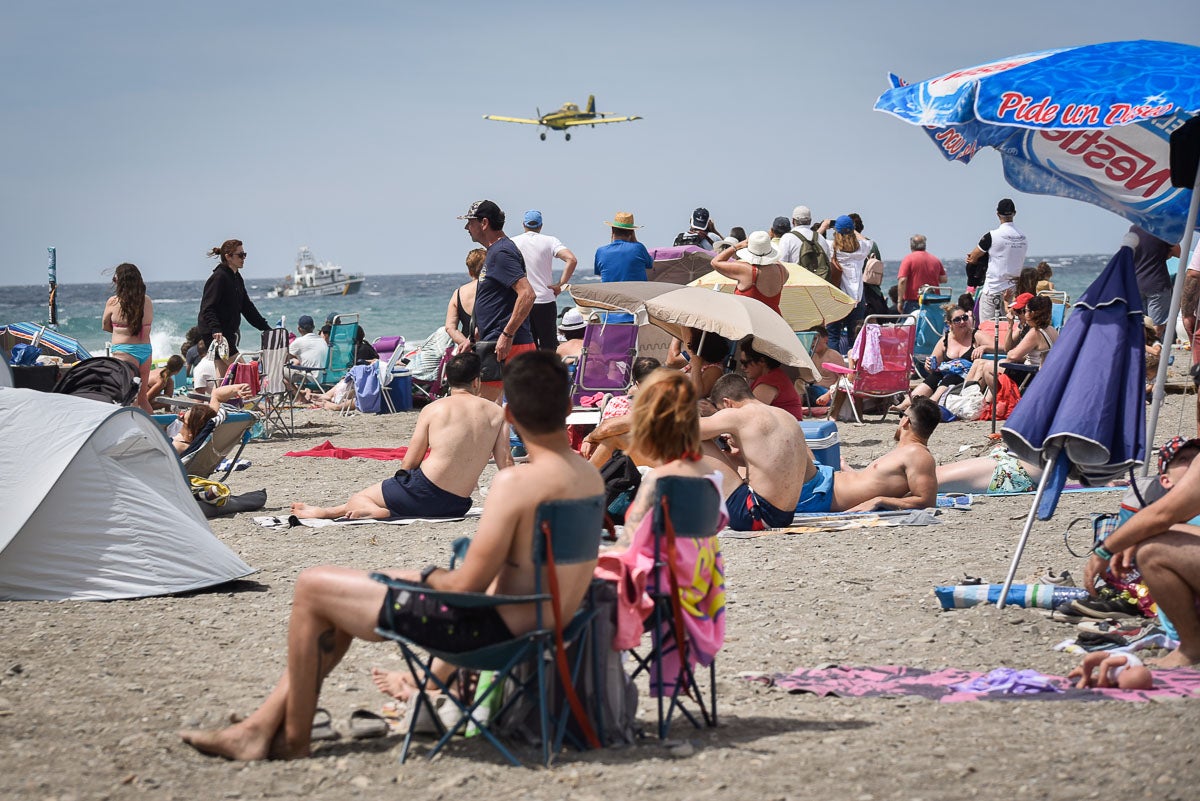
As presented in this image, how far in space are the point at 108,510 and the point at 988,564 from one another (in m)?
3.90

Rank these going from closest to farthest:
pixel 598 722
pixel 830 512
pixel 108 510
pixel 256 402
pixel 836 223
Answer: pixel 598 722, pixel 108 510, pixel 830 512, pixel 256 402, pixel 836 223

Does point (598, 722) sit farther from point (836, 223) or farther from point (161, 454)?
point (836, 223)

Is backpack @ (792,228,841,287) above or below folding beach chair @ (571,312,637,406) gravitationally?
above

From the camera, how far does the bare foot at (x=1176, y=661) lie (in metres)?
4.18

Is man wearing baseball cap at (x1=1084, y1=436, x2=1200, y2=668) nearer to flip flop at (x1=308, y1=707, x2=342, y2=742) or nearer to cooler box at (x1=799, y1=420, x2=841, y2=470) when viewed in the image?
flip flop at (x1=308, y1=707, x2=342, y2=742)

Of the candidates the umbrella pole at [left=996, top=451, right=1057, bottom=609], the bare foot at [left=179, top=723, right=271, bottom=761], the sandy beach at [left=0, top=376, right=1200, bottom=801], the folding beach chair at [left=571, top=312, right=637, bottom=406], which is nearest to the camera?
the sandy beach at [left=0, top=376, right=1200, bottom=801]

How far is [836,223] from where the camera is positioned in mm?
14195

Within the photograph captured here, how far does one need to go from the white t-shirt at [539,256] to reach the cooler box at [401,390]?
4134mm

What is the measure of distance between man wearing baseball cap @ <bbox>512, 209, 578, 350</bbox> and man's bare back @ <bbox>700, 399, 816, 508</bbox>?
308 centimetres

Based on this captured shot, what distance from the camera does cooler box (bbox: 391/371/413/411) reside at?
1434cm

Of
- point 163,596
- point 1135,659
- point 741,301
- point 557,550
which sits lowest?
point 163,596

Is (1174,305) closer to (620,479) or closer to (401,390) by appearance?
(620,479)

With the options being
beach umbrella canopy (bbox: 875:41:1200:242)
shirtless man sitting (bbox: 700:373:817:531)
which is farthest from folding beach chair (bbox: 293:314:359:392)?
beach umbrella canopy (bbox: 875:41:1200:242)

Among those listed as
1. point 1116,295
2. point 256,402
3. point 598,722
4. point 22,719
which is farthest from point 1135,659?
point 256,402
